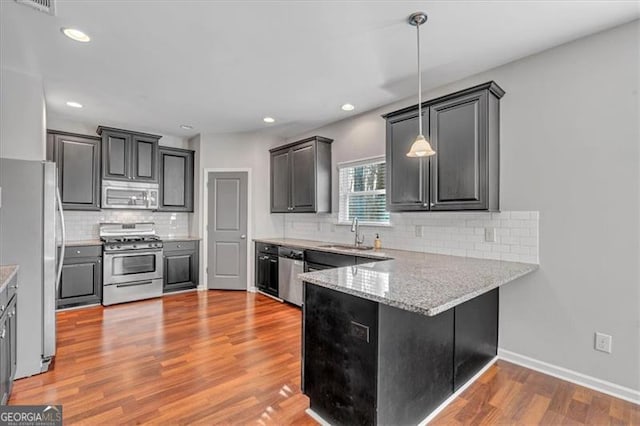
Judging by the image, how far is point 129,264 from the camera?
14.9ft

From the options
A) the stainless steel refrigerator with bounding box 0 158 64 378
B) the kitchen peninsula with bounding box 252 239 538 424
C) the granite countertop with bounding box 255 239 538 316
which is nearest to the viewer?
the granite countertop with bounding box 255 239 538 316

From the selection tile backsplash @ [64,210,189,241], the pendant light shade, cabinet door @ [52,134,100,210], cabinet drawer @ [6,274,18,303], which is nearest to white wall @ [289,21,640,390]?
the pendant light shade

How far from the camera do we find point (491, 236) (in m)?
2.89

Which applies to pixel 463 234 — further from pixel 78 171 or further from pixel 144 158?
pixel 78 171

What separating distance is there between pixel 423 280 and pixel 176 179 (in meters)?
4.75

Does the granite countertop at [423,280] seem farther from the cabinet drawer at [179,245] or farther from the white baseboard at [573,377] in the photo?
the cabinet drawer at [179,245]

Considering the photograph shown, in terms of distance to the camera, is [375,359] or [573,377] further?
[573,377]

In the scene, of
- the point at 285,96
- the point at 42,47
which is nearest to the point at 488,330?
the point at 285,96

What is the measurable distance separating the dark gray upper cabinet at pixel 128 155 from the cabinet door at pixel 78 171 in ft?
0.43

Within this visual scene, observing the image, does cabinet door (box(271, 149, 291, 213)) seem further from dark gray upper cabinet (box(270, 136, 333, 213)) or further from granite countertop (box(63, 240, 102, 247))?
granite countertop (box(63, 240, 102, 247))

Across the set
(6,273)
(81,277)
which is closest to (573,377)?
(6,273)

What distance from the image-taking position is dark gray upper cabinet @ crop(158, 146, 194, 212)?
207 inches

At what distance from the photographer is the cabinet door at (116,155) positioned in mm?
4629

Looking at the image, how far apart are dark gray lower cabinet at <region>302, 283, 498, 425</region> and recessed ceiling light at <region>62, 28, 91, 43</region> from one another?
2.52 meters
